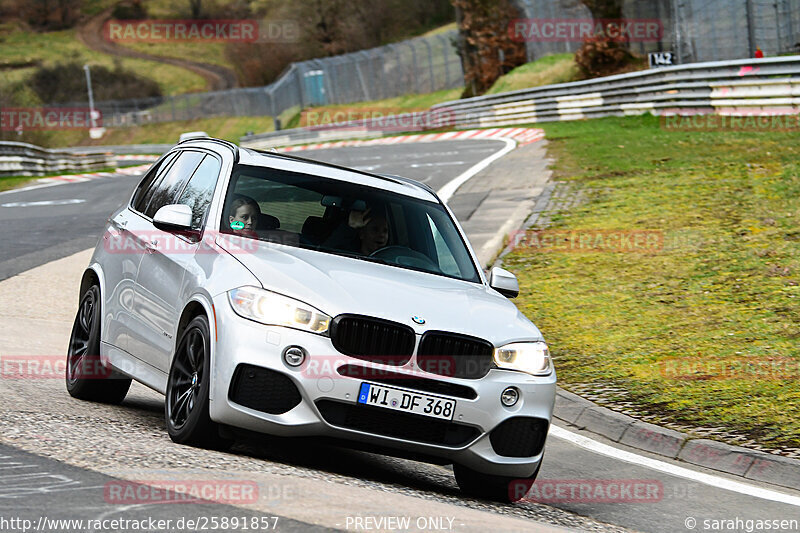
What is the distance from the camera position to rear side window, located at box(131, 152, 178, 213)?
27.3ft

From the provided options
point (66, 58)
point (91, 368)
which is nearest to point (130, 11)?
point (66, 58)

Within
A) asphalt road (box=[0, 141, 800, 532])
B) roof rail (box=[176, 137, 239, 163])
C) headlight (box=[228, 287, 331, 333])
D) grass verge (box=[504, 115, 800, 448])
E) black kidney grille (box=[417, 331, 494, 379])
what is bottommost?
grass verge (box=[504, 115, 800, 448])

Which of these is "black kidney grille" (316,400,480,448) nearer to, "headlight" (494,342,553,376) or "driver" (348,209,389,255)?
"headlight" (494,342,553,376)

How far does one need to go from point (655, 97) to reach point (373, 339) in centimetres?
2813

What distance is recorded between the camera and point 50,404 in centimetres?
726

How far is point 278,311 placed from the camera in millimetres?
5934

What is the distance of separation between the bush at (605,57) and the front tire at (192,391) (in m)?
38.4

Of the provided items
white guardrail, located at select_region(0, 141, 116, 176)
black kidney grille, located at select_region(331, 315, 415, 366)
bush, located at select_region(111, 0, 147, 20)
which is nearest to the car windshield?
black kidney grille, located at select_region(331, 315, 415, 366)

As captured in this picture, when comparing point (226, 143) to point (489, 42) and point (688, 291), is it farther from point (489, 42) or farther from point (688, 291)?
point (489, 42)

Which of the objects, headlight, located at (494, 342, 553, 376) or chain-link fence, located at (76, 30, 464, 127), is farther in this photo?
chain-link fence, located at (76, 30, 464, 127)

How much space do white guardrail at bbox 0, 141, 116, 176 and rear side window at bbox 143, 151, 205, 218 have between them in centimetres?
2717

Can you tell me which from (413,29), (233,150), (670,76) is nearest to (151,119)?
(413,29)

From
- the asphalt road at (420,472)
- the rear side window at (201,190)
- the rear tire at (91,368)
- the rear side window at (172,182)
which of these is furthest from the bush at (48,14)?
the asphalt road at (420,472)

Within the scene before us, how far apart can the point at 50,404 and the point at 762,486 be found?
434 centimetres
